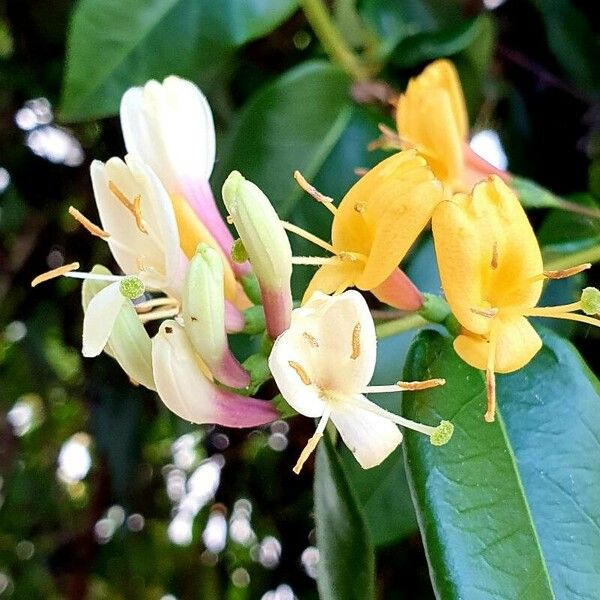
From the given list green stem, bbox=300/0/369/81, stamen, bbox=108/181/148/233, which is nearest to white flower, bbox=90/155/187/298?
stamen, bbox=108/181/148/233

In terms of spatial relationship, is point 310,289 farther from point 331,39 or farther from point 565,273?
point 331,39

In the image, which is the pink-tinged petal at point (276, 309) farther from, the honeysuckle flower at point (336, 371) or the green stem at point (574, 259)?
the green stem at point (574, 259)

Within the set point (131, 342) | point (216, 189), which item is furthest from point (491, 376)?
point (216, 189)

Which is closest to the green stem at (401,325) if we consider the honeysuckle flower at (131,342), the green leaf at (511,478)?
the green leaf at (511,478)

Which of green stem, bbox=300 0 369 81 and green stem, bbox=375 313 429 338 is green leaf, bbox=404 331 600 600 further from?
green stem, bbox=300 0 369 81

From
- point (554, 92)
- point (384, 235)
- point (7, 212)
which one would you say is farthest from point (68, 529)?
point (384, 235)

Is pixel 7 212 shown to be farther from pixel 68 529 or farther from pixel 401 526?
pixel 401 526
